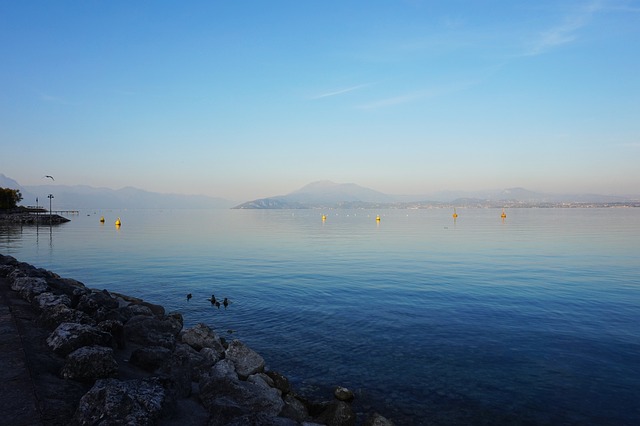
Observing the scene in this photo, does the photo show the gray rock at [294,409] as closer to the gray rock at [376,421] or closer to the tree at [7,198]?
the gray rock at [376,421]

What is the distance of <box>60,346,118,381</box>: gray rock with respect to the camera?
29.5 feet

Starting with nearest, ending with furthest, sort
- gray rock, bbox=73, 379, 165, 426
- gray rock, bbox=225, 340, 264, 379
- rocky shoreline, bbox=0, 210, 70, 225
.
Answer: gray rock, bbox=73, 379, 165, 426, gray rock, bbox=225, 340, 264, 379, rocky shoreline, bbox=0, 210, 70, 225

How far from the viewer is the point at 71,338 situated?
10.5 m

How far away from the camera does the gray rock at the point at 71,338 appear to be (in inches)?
407

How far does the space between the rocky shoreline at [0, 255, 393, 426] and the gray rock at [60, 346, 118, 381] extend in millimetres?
20

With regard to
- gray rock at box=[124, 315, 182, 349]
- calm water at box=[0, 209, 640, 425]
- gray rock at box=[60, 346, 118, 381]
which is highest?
gray rock at box=[60, 346, 118, 381]

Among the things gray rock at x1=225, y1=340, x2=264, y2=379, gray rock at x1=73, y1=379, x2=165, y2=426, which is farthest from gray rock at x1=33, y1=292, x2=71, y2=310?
gray rock at x1=73, y1=379, x2=165, y2=426

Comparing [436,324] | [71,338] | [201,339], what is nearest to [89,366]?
[71,338]

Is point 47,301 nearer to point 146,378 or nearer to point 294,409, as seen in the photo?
point 146,378

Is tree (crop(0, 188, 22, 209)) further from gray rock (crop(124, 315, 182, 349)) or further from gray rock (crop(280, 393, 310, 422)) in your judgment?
gray rock (crop(280, 393, 310, 422))

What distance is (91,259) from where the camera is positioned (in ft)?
145

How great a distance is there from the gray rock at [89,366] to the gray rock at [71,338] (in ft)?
4.07

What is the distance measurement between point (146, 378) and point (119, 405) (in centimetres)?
168

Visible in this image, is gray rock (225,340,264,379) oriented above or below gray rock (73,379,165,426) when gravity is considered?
below
